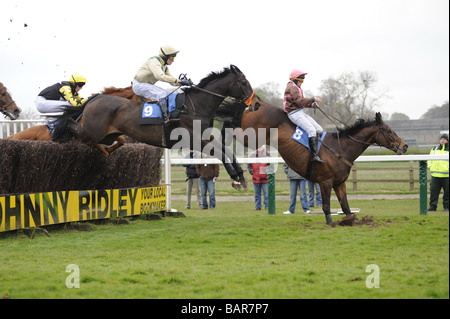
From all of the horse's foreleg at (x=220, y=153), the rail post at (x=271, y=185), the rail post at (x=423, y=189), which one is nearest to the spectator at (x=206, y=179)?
the rail post at (x=271, y=185)

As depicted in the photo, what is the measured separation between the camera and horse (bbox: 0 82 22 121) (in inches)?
412

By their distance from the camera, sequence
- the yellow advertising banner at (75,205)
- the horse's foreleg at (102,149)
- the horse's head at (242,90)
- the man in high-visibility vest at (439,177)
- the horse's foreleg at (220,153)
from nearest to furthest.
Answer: the yellow advertising banner at (75,205) < the horse's foreleg at (220,153) < the horse's head at (242,90) < the horse's foreleg at (102,149) < the man in high-visibility vest at (439,177)

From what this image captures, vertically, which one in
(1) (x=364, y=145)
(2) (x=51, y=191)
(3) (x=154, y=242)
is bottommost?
(3) (x=154, y=242)

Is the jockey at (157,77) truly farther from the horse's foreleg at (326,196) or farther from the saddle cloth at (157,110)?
the horse's foreleg at (326,196)

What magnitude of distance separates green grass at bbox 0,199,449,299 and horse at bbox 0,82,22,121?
3.63m

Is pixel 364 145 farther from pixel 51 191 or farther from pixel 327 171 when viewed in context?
pixel 51 191

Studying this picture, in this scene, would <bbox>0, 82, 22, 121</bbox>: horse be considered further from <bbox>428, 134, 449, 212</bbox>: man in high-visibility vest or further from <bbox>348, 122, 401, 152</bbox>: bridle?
<bbox>428, 134, 449, 212</bbox>: man in high-visibility vest

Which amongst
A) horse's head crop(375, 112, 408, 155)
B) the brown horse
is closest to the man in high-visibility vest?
horse's head crop(375, 112, 408, 155)

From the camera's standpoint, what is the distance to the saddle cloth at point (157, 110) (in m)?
8.21

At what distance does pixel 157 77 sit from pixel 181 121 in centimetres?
80

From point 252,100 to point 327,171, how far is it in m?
1.71

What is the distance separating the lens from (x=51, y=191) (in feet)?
26.2

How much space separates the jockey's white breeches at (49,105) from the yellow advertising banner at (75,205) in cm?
187
